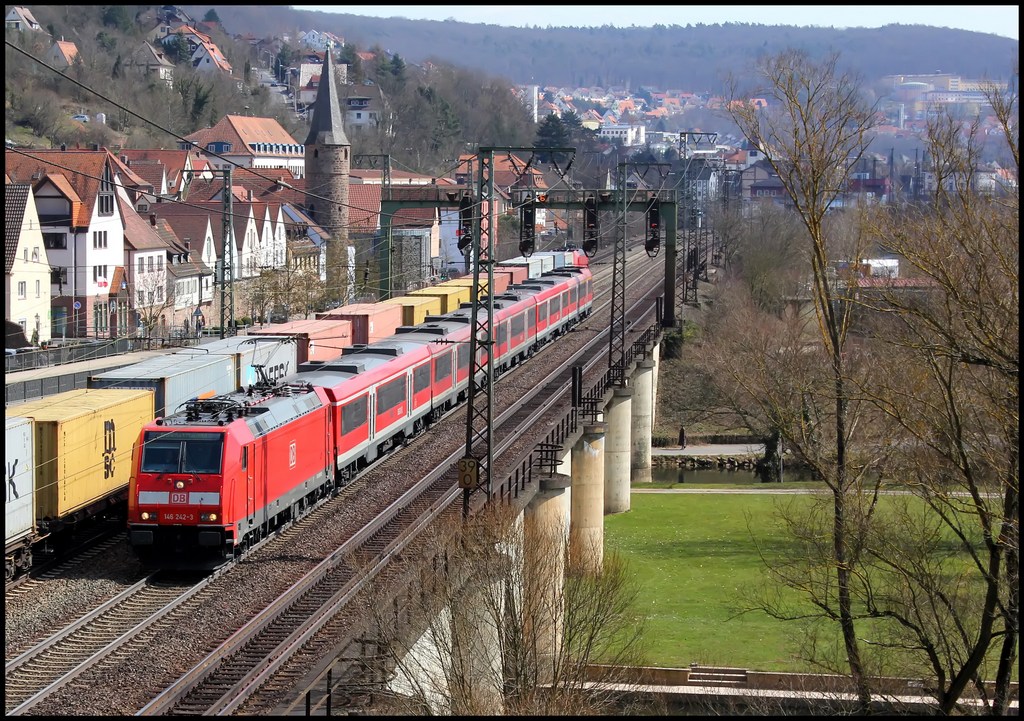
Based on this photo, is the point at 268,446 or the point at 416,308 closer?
the point at 268,446

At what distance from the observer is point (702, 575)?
125 ft

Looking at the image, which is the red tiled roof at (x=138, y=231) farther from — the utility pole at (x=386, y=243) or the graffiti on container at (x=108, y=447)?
the graffiti on container at (x=108, y=447)

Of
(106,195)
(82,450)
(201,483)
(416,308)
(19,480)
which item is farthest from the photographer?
(106,195)

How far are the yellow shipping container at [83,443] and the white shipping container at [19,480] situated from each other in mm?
329

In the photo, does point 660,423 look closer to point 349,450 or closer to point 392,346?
point 392,346

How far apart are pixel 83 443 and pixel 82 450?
5.0 inches

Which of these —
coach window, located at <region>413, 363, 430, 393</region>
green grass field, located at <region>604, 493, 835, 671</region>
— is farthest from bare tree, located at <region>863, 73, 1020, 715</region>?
coach window, located at <region>413, 363, 430, 393</region>

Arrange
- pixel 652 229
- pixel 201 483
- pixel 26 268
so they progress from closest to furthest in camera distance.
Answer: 1. pixel 201 483
2. pixel 652 229
3. pixel 26 268

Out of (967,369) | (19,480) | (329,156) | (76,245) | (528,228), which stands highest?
(329,156)

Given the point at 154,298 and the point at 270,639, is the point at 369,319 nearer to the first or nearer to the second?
the point at 154,298

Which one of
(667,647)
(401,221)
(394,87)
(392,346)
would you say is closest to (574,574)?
(667,647)

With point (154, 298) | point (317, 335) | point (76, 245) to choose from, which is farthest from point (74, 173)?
point (317, 335)

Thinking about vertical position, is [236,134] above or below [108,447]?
above

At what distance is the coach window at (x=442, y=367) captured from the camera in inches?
1422
